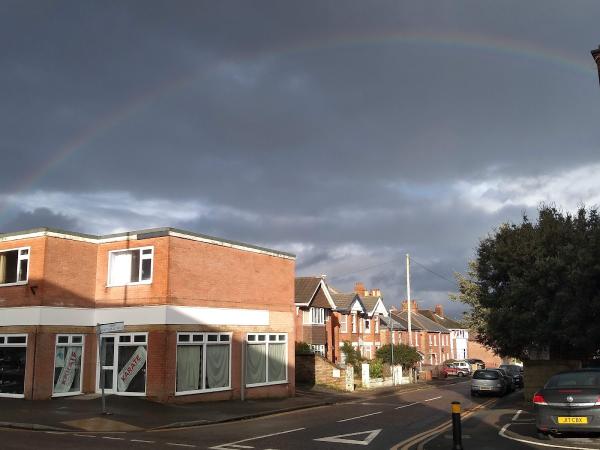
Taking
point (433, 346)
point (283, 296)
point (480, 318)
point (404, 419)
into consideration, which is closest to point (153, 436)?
point (404, 419)

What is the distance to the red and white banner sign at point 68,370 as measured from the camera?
2372 cm

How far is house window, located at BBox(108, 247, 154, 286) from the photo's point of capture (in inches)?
960

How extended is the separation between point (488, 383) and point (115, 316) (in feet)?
64.7

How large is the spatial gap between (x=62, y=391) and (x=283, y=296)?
1100 cm

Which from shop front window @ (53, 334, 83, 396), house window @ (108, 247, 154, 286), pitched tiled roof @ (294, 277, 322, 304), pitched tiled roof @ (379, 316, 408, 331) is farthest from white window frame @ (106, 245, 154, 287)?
pitched tiled roof @ (379, 316, 408, 331)

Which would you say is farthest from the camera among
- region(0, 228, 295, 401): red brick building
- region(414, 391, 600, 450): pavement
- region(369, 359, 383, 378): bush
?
region(369, 359, 383, 378): bush

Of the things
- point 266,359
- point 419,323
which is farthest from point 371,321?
point 266,359

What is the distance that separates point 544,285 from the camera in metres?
22.6

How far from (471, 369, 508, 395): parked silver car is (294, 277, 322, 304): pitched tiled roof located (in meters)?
17.7

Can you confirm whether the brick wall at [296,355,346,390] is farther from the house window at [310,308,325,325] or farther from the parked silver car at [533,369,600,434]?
the parked silver car at [533,369,600,434]

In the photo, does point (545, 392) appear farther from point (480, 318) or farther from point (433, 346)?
point (433, 346)

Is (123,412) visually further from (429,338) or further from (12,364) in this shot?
(429,338)

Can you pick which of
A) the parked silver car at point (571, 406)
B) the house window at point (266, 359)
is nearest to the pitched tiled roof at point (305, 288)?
the house window at point (266, 359)

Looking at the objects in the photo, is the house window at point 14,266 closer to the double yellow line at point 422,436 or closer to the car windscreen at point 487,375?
the double yellow line at point 422,436
